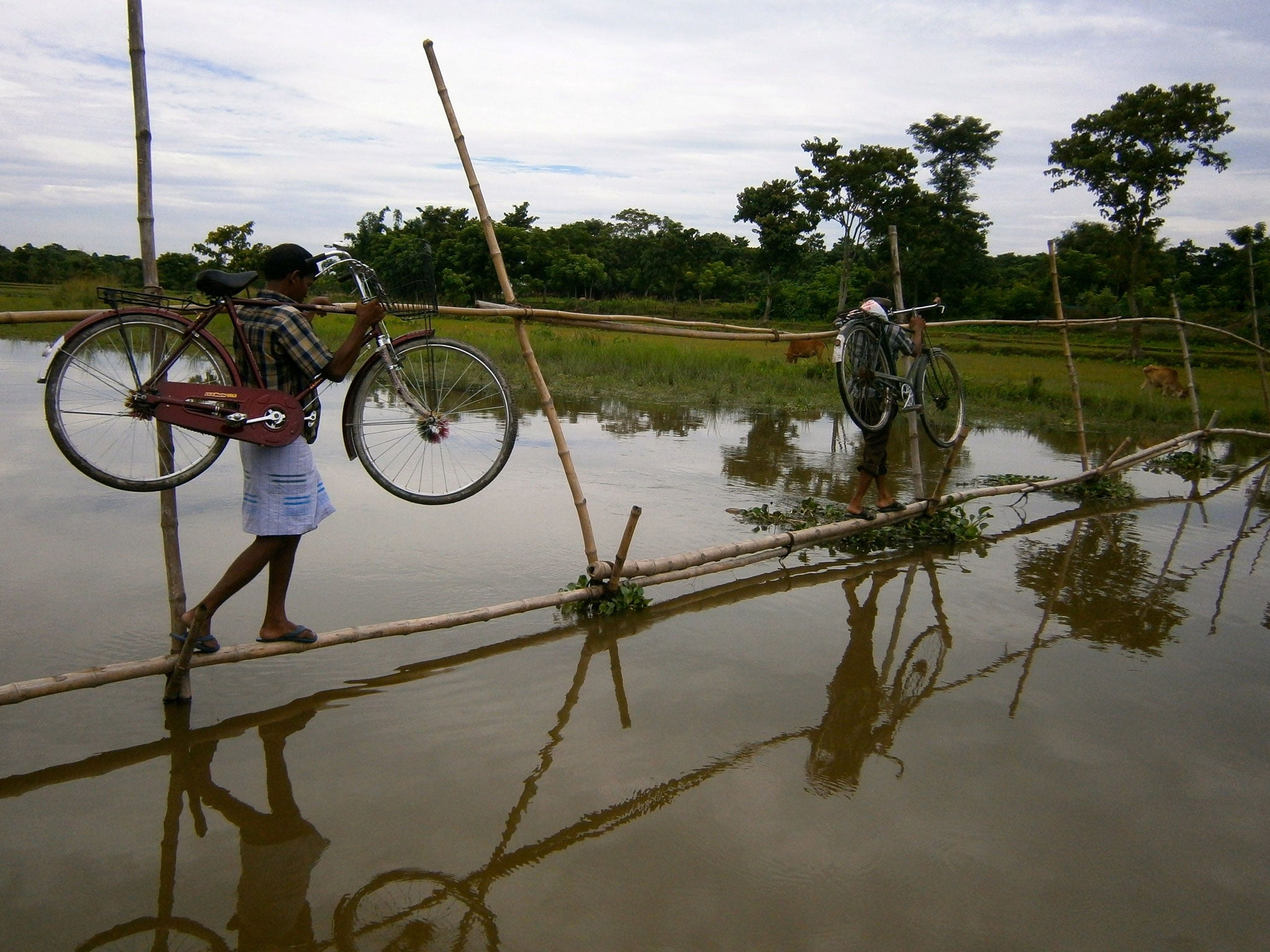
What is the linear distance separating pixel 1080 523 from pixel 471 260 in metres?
28.1

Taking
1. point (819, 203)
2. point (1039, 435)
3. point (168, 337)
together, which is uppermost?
point (819, 203)

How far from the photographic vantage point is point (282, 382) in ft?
10.8

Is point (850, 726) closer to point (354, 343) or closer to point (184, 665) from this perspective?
point (354, 343)

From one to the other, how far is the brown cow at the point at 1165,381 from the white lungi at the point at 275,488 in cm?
1602

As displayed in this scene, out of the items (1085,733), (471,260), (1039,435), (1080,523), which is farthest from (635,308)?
(1085,733)

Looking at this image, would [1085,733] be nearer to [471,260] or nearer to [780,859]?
[780,859]

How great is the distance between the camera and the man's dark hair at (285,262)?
3316mm

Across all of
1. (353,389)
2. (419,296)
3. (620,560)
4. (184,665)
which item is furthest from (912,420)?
(184,665)

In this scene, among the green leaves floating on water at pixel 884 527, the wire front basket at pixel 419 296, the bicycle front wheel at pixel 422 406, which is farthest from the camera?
the green leaves floating on water at pixel 884 527

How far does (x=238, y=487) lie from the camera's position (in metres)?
7.02

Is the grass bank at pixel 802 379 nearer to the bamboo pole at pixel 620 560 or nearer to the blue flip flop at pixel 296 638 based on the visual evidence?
the bamboo pole at pixel 620 560

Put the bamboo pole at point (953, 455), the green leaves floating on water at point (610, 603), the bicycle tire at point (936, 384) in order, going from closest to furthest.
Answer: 1. the green leaves floating on water at point (610, 603)
2. the bamboo pole at point (953, 455)
3. the bicycle tire at point (936, 384)

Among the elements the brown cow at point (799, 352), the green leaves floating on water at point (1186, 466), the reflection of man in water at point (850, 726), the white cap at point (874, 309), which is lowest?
the green leaves floating on water at point (1186, 466)

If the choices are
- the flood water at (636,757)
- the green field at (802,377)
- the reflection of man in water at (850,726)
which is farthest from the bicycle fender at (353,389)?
the green field at (802,377)
